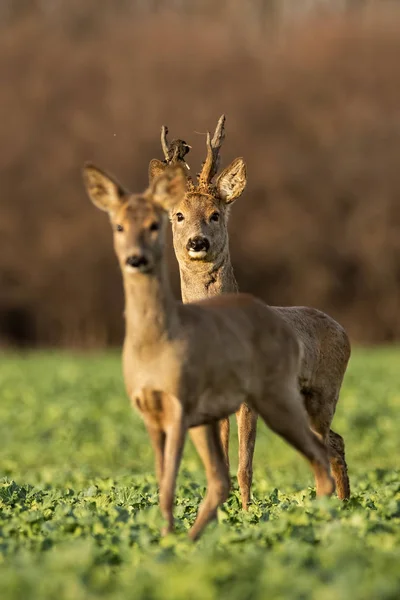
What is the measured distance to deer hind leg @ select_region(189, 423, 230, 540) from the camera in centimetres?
780

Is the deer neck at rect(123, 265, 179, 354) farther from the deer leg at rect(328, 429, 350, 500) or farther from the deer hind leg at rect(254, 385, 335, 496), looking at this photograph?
the deer leg at rect(328, 429, 350, 500)

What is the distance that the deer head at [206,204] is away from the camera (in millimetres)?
10609

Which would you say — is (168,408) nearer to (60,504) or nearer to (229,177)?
(60,504)

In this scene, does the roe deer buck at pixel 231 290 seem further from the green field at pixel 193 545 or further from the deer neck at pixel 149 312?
the deer neck at pixel 149 312

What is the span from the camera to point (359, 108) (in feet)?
173

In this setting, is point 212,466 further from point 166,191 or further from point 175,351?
point 166,191

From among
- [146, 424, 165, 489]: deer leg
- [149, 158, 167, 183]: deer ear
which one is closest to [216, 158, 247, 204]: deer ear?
[149, 158, 167, 183]: deer ear

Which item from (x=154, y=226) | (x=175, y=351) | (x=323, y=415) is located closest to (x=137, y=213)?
(x=154, y=226)

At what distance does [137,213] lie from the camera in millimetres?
7113

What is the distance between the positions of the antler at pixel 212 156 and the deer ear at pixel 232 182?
95 mm

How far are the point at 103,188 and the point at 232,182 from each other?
3.83 meters

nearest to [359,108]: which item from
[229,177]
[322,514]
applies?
[229,177]

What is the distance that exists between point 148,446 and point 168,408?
14.3m

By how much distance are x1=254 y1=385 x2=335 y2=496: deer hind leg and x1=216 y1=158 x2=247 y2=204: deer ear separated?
11.6ft
